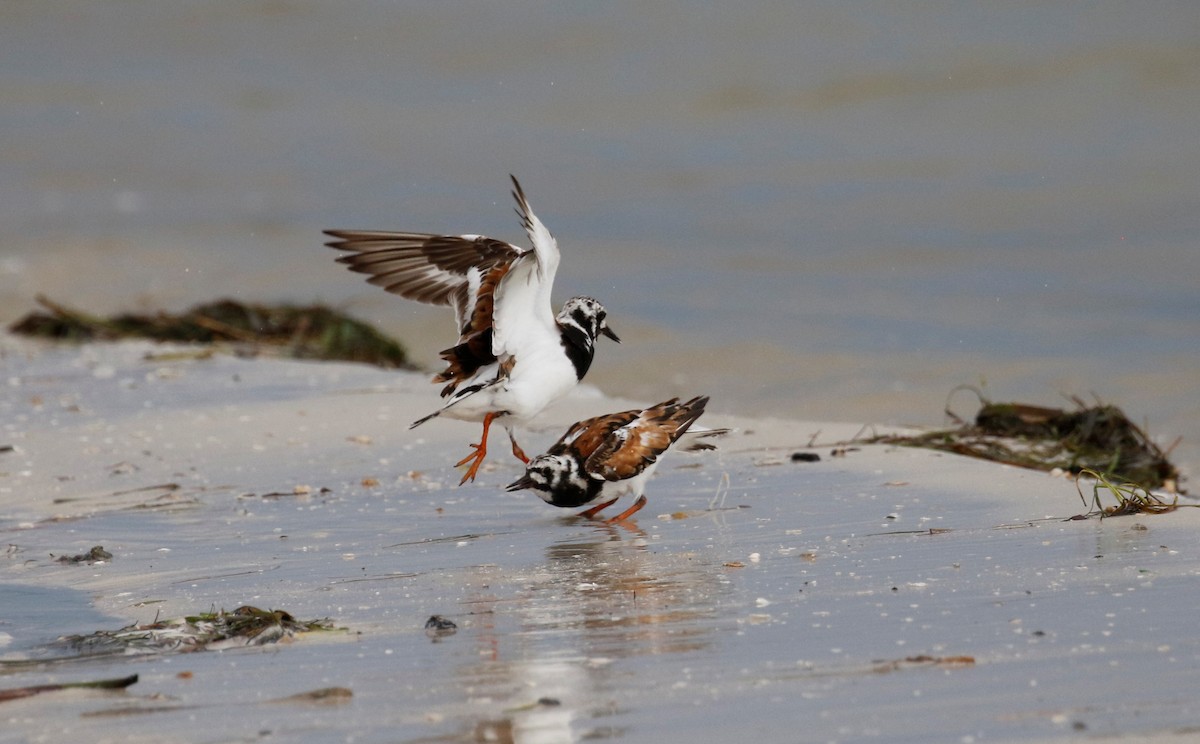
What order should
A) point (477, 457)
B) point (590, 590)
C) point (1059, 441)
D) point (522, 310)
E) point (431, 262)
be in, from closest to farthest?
point (590, 590) < point (477, 457) < point (522, 310) < point (431, 262) < point (1059, 441)

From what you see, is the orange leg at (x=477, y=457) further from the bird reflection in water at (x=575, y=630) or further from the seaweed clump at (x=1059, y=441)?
the seaweed clump at (x=1059, y=441)

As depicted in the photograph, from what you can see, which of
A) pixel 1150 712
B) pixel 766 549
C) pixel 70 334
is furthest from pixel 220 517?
pixel 70 334

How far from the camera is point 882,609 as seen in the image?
3443mm

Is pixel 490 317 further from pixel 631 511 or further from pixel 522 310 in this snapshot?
pixel 631 511

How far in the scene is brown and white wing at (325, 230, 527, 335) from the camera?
19.5ft

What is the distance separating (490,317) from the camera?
A: 5859 mm

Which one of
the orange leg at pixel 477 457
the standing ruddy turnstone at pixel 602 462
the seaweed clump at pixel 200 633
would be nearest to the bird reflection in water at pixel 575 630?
the standing ruddy turnstone at pixel 602 462

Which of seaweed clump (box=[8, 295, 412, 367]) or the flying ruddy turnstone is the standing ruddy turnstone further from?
seaweed clump (box=[8, 295, 412, 367])

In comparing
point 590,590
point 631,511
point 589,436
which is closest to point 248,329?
point 589,436

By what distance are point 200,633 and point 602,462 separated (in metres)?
1.82

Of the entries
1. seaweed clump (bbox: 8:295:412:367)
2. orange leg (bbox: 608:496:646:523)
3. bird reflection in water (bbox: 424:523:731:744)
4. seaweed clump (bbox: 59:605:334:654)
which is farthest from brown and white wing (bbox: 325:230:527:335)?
seaweed clump (bbox: 8:295:412:367)

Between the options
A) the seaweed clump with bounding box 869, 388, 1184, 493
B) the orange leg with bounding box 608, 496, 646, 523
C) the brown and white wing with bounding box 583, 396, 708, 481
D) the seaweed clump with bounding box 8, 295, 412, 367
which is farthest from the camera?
the seaweed clump with bounding box 8, 295, 412, 367

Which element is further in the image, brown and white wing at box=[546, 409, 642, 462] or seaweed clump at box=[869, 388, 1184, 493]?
seaweed clump at box=[869, 388, 1184, 493]

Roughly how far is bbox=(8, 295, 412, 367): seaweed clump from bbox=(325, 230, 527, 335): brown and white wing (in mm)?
3810
